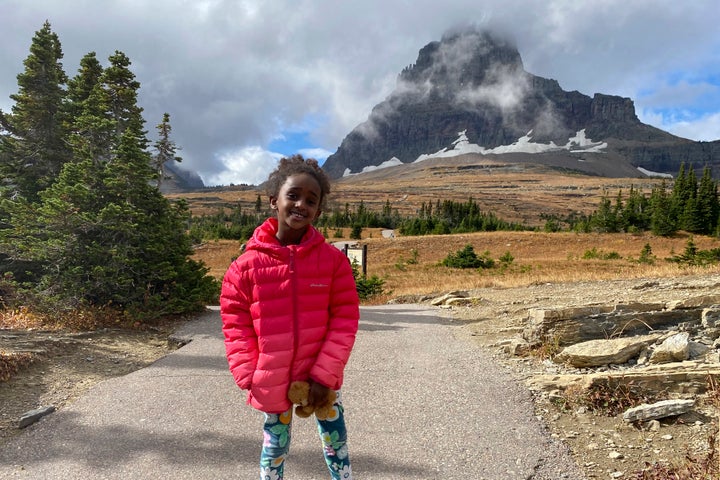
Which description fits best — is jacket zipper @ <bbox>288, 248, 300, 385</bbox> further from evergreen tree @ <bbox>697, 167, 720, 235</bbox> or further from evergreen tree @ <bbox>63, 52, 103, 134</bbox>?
evergreen tree @ <bbox>697, 167, 720, 235</bbox>

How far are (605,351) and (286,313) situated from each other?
14.9ft

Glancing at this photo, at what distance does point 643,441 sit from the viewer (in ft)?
11.6

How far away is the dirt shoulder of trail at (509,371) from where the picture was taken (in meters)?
3.43

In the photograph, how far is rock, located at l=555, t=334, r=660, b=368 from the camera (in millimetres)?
5078

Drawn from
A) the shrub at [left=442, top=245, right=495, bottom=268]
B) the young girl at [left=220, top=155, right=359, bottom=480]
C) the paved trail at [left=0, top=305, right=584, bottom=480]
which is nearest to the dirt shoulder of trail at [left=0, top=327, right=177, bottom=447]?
the paved trail at [left=0, top=305, right=584, bottom=480]

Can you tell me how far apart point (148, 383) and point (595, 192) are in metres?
176

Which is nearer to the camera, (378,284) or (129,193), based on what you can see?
(129,193)

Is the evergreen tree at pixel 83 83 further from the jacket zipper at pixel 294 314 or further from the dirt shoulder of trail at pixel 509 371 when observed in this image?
the jacket zipper at pixel 294 314

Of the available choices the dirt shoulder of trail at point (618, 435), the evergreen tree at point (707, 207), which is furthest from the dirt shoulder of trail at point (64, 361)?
the evergreen tree at point (707, 207)

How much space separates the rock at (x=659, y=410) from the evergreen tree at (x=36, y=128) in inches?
545

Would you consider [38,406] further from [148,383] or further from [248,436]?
[248,436]

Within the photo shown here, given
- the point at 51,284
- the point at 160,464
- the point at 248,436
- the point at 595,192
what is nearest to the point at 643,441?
the point at 248,436

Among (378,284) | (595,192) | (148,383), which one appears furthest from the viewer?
(595,192)

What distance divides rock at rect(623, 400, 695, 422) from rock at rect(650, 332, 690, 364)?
46.0 inches
